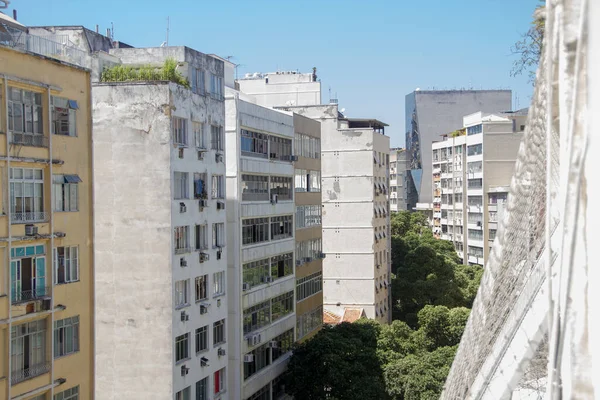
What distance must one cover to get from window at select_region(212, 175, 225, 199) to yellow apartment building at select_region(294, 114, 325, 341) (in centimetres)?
796

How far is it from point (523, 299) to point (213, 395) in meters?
24.9

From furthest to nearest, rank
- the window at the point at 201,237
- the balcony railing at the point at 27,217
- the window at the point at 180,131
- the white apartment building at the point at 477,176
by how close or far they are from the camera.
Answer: the white apartment building at the point at 477,176 → the window at the point at 201,237 → the window at the point at 180,131 → the balcony railing at the point at 27,217

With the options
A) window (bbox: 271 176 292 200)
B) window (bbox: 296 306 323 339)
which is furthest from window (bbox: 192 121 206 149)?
window (bbox: 296 306 323 339)

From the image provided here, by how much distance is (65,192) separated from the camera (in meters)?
19.8

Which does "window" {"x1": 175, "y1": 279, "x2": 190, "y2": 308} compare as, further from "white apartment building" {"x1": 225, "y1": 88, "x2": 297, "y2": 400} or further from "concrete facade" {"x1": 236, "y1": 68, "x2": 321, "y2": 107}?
"concrete facade" {"x1": 236, "y1": 68, "x2": 321, "y2": 107}

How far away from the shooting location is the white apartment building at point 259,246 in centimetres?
2977

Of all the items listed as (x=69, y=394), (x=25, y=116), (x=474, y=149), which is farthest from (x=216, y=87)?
(x=474, y=149)

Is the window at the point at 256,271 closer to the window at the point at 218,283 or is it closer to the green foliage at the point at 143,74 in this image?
the window at the point at 218,283

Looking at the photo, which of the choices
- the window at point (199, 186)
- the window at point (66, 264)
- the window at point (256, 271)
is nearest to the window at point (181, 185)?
the window at point (199, 186)

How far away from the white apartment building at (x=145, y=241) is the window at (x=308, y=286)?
1023 cm

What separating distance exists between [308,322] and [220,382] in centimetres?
982

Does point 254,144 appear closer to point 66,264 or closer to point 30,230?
point 66,264

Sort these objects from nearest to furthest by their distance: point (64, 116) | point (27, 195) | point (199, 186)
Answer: point (27, 195), point (64, 116), point (199, 186)

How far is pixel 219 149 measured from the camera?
94.9 feet
